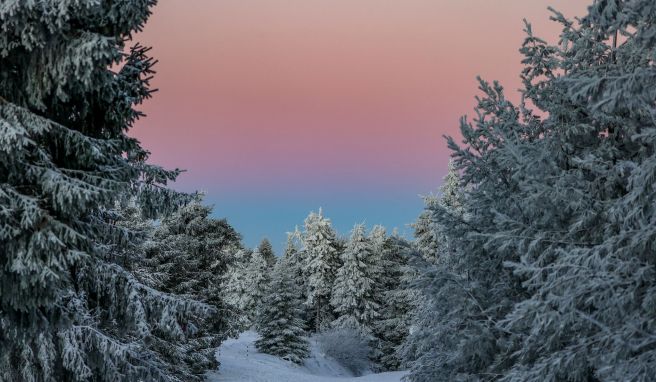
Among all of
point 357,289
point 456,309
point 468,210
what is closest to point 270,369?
point 357,289

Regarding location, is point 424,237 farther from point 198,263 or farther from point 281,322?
point 198,263

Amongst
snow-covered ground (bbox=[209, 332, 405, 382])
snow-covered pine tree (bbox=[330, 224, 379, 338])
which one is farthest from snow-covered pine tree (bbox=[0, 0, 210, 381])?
snow-covered pine tree (bbox=[330, 224, 379, 338])

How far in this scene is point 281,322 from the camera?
39406mm

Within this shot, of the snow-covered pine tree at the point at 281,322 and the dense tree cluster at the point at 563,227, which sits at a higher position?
the snow-covered pine tree at the point at 281,322

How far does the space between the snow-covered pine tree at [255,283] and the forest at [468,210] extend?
4176 cm

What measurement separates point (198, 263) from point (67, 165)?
18.4 m

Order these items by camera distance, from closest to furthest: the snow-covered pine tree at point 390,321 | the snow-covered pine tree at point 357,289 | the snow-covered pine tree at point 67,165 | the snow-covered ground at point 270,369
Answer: the snow-covered pine tree at point 67,165, the snow-covered ground at point 270,369, the snow-covered pine tree at point 390,321, the snow-covered pine tree at point 357,289

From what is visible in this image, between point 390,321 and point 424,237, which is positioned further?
point 390,321

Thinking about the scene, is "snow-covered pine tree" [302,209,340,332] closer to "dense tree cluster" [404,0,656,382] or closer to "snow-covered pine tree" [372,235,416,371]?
"snow-covered pine tree" [372,235,416,371]

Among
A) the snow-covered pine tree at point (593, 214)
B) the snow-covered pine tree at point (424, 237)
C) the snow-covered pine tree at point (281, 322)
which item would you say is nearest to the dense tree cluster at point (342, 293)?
the snow-covered pine tree at point (281, 322)

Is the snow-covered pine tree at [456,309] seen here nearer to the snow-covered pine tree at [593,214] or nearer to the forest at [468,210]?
the forest at [468,210]

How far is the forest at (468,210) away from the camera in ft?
18.3

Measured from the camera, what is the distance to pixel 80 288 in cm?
788

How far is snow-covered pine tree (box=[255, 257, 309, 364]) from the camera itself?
39.2 meters
